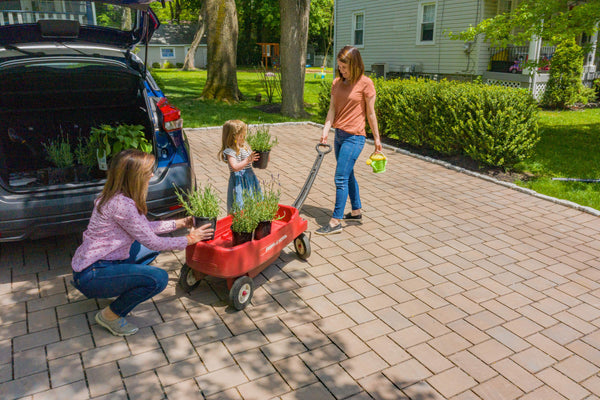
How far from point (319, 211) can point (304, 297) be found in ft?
7.38

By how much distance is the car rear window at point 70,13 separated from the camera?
4488 mm

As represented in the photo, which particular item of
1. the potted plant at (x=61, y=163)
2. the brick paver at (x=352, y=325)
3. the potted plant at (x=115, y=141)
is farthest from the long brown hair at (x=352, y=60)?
the potted plant at (x=61, y=163)

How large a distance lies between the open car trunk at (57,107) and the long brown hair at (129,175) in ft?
5.76

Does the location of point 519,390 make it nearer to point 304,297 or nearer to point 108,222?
point 304,297

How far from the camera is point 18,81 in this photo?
16.7ft

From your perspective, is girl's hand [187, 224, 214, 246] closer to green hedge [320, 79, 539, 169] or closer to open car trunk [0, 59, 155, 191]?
open car trunk [0, 59, 155, 191]

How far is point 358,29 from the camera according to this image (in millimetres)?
24188

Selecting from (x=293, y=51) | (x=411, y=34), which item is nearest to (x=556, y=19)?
(x=293, y=51)

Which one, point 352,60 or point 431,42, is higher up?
point 431,42

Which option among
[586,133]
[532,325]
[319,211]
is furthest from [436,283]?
[586,133]

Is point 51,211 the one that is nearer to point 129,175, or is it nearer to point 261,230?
point 129,175

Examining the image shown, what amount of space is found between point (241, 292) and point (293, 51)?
1019 cm

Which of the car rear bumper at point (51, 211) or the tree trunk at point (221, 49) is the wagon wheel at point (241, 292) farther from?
the tree trunk at point (221, 49)

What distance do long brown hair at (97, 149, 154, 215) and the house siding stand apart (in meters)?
15.5
